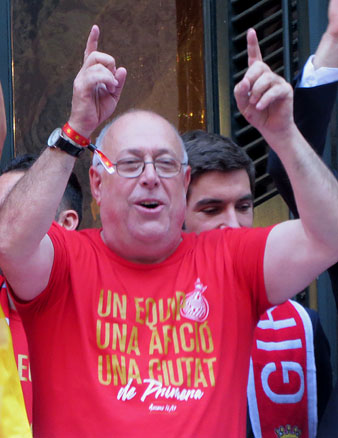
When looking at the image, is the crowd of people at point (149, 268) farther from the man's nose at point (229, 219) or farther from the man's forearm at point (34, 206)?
the man's nose at point (229, 219)

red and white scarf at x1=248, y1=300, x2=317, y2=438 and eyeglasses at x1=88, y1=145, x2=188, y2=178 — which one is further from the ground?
eyeglasses at x1=88, y1=145, x2=188, y2=178

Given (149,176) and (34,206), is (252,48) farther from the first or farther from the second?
(34,206)

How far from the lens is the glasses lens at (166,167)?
238 cm

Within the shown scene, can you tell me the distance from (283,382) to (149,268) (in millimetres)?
641

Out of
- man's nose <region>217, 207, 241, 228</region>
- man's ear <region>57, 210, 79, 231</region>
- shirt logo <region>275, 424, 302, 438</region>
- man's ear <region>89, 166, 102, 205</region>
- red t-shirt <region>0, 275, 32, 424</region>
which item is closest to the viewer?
red t-shirt <region>0, 275, 32, 424</region>

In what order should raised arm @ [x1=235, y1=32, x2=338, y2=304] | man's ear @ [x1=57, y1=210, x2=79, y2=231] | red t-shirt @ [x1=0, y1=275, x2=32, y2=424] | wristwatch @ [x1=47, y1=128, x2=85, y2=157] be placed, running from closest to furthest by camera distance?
raised arm @ [x1=235, y1=32, x2=338, y2=304] → wristwatch @ [x1=47, y1=128, x2=85, y2=157] → red t-shirt @ [x1=0, y1=275, x2=32, y2=424] → man's ear @ [x1=57, y1=210, x2=79, y2=231]

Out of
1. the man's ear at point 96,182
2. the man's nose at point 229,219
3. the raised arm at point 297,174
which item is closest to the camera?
the raised arm at point 297,174

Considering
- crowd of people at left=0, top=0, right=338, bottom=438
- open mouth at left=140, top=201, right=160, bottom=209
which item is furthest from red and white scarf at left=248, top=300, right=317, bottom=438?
open mouth at left=140, top=201, right=160, bottom=209

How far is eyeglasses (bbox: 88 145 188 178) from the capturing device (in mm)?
2365

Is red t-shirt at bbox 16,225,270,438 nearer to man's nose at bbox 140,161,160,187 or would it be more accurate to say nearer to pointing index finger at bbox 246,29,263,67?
man's nose at bbox 140,161,160,187

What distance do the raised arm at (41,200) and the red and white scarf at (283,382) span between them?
83cm

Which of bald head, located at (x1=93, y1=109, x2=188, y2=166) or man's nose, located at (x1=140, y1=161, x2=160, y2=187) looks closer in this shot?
man's nose, located at (x1=140, y1=161, x2=160, y2=187)

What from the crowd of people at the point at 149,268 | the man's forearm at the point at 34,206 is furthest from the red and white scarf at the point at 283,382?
the man's forearm at the point at 34,206

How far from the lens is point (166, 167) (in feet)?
7.87
